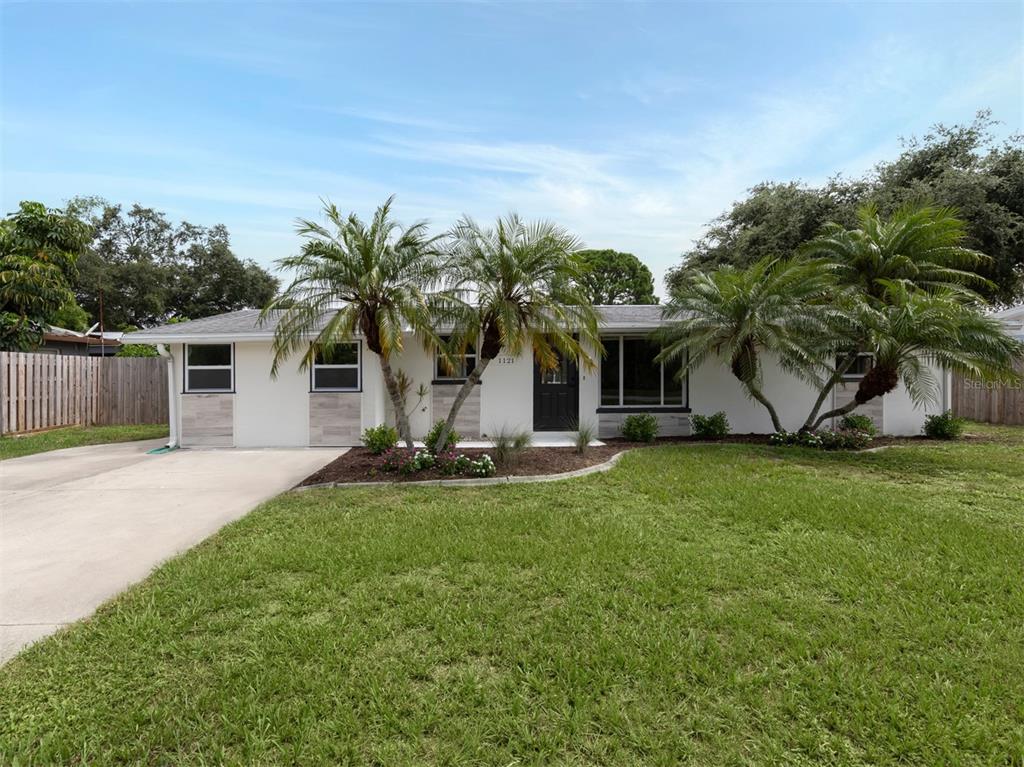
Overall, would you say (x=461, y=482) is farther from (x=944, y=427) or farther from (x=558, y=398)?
(x=944, y=427)

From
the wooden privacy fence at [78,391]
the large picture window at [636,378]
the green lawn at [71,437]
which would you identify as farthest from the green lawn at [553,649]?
the wooden privacy fence at [78,391]

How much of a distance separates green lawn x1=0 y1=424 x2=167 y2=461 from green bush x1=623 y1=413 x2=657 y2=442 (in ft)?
36.6

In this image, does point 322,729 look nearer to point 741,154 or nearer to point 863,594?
point 863,594

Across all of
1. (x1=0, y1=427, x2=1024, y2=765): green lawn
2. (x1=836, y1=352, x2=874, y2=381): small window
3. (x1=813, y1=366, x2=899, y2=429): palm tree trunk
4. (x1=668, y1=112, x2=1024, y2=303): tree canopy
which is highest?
(x1=668, y1=112, x2=1024, y2=303): tree canopy

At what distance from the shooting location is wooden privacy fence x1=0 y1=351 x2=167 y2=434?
11391mm

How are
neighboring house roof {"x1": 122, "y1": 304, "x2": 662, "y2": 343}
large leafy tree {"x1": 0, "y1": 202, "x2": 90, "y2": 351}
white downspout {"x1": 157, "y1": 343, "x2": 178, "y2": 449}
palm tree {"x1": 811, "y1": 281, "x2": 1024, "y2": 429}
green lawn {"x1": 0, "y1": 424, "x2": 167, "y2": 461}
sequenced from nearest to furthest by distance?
palm tree {"x1": 811, "y1": 281, "x2": 1024, "y2": 429}, green lawn {"x1": 0, "y1": 424, "x2": 167, "y2": 461}, neighboring house roof {"x1": 122, "y1": 304, "x2": 662, "y2": 343}, white downspout {"x1": 157, "y1": 343, "x2": 178, "y2": 449}, large leafy tree {"x1": 0, "y1": 202, "x2": 90, "y2": 351}

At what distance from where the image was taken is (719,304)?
935 cm

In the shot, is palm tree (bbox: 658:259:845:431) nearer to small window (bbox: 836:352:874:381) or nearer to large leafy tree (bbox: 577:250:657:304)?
small window (bbox: 836:352:874:381)

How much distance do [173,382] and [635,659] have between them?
36.8 feet

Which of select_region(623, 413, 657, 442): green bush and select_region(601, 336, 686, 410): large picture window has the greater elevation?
select_region(601, 336, 686, 410): large picture window

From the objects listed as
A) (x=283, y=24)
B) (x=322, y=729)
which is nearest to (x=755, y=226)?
(x=283, y=24)

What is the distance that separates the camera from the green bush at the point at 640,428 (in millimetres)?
10484

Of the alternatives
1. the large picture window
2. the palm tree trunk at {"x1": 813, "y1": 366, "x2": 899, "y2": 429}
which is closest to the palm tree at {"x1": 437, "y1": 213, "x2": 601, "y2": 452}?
the large picture window

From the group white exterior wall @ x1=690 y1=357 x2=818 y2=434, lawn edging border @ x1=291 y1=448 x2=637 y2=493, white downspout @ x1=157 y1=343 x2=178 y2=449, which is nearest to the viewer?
lawn edging border @ x1=291 y1=448 x2=637 y2=493
